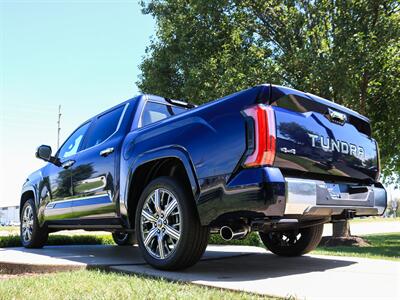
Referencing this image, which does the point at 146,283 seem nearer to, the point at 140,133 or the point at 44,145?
the point at 140,133

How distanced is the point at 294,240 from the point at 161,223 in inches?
82.1

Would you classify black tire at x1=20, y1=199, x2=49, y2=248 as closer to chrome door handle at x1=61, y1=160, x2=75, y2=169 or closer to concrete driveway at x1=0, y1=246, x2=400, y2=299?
chrome door handle at x1=61, y1=160, x2=75, y2=169

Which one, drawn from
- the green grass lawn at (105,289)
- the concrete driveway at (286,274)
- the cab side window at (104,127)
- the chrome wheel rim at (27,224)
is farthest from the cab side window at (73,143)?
the green grass lawn at (105,289)

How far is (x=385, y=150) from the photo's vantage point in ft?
47.6

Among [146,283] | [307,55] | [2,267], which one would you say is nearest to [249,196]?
[146,283]

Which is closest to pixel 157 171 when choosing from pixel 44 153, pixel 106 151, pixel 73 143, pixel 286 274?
pixel 106 151

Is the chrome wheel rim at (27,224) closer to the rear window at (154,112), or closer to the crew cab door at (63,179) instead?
the crew cab door at (63,179)

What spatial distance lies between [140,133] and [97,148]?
998mm

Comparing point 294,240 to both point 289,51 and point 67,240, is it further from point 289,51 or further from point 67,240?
point 289,51

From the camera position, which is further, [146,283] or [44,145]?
[44,145]

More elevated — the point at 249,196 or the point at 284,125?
the point at 284,125

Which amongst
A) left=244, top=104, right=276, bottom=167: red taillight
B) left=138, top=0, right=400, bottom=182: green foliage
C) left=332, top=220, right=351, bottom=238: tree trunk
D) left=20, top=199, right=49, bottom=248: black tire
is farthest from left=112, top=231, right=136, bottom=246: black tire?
left=332, top=220, right=351, bottom=238: tree trunk

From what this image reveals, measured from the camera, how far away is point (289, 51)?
521 inches

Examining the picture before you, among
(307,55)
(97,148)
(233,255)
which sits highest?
(307,55)
